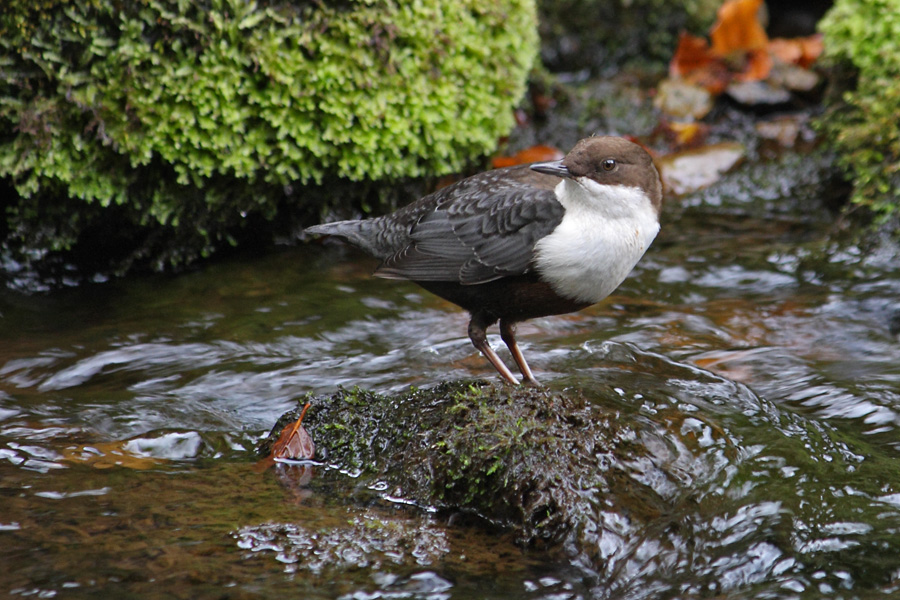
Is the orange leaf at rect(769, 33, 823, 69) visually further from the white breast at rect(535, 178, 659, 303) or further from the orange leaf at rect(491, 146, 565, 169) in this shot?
the white breast at rect(535, 178, 659, 303)

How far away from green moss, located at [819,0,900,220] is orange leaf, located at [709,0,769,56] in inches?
44.2

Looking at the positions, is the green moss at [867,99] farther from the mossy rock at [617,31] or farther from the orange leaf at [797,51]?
the mossy rock at [617,31]

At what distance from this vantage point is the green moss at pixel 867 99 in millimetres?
5434

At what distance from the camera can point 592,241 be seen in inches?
129

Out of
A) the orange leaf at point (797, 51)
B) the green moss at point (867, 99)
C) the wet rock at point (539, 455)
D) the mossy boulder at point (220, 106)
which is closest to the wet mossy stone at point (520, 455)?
the wet rock at point (539, 455)

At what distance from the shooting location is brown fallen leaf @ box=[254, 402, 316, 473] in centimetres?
328

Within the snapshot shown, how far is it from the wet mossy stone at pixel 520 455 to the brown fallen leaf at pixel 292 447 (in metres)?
0.04

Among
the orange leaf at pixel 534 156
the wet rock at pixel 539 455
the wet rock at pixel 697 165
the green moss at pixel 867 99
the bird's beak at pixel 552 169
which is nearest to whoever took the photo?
the wet rock at pixel 539 455

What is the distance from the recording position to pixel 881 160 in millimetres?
5520

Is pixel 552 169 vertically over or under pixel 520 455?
over

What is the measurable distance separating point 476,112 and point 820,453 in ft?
10.8

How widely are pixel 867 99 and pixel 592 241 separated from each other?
12.0 ft

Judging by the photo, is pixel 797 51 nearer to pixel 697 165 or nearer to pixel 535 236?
pixel 697 165

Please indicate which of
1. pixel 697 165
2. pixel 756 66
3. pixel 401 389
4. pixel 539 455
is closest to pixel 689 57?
pixel 756 66
